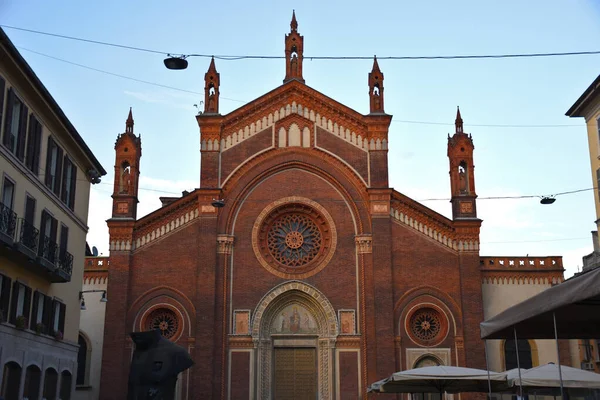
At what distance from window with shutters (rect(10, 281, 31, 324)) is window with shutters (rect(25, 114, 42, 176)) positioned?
4.05 metres

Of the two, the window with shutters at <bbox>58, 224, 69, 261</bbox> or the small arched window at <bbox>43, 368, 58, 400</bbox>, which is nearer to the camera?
the small arched window at <bbox>43, 368, 58, 400</bbox>

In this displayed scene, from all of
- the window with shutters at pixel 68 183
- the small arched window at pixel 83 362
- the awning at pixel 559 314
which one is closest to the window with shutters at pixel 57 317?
the window with shutters at pixel 68 183

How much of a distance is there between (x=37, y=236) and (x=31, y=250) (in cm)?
124

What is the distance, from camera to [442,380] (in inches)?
770

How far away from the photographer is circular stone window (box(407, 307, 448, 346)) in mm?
33500

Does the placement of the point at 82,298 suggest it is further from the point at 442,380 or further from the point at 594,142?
the point at 594,142

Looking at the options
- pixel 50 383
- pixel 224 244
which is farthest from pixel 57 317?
pixel 224 244

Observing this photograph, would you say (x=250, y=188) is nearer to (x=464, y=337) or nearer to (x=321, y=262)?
(x=321, y=262)

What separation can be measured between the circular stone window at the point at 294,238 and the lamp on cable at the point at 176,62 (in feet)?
50.1

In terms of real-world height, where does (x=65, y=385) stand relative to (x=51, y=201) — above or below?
below

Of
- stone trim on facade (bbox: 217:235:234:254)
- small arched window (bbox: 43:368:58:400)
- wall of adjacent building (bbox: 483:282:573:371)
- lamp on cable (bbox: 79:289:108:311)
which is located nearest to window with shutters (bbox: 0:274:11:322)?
small arched window (bbox: 43:368:58:400)

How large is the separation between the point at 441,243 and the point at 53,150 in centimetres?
1828

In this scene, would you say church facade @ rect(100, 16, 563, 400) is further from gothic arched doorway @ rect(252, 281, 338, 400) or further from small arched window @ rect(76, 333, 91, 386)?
small arched window @ rect(76, 333, 91, 386)

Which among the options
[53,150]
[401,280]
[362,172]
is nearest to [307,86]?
[362,172]
